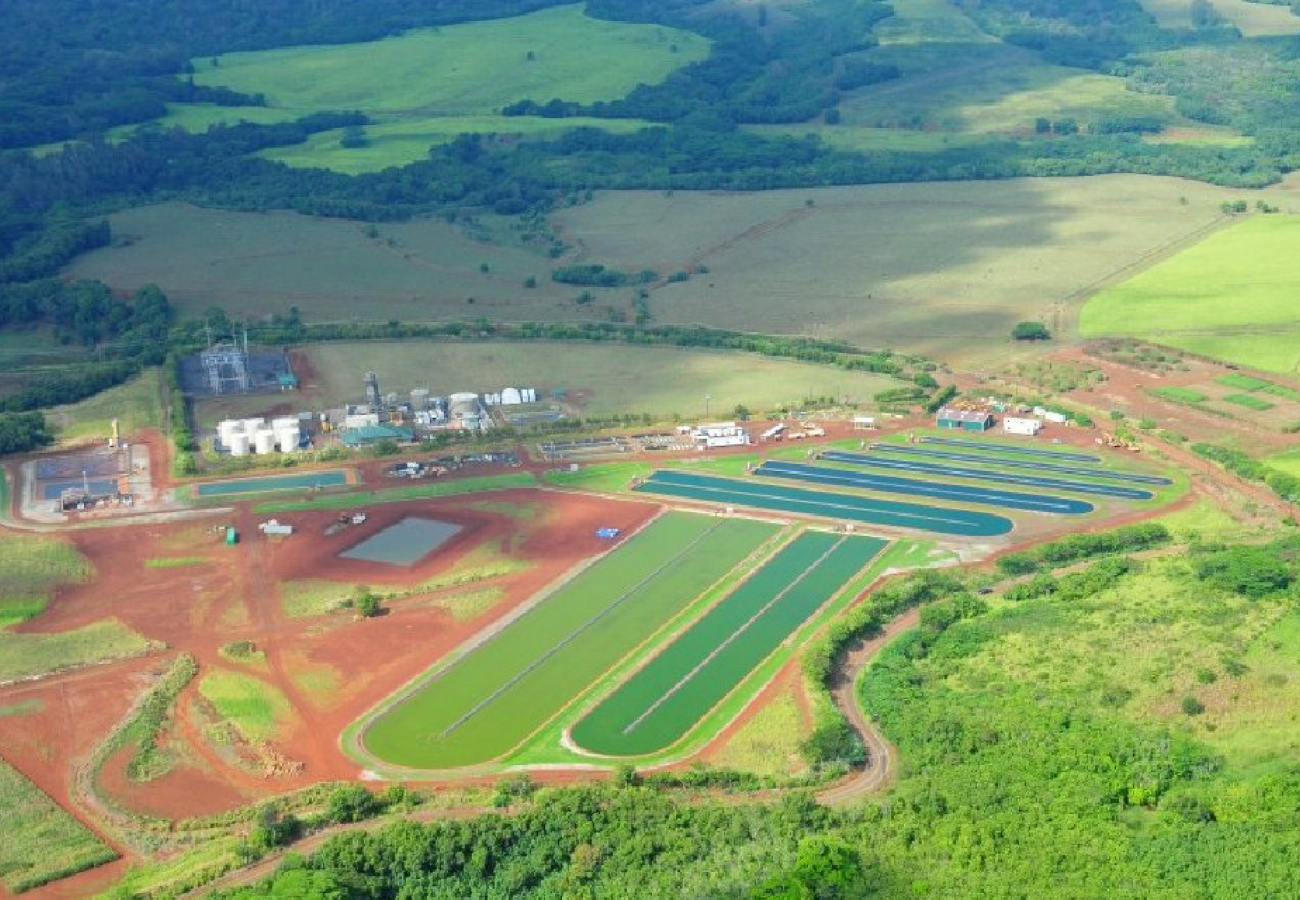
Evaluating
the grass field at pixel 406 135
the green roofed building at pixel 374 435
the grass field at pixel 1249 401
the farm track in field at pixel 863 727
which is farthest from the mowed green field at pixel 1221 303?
the grass field at pixel 406 135

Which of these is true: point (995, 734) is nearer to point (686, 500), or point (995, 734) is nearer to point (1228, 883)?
point (1228, 883)

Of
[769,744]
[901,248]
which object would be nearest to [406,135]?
[901,248]

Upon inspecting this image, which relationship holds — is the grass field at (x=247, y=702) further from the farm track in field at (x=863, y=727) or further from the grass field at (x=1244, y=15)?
the grass field at (x=1244, y=15)

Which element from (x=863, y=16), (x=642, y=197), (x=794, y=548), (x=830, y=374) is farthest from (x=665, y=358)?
(x=863, y=16)

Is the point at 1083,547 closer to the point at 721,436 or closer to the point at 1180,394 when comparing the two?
the point at 721,436

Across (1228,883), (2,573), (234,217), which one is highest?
(234,217)

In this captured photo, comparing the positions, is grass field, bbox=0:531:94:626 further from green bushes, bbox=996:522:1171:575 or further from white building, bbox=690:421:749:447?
green bushes, bbox=996:522:1171:575

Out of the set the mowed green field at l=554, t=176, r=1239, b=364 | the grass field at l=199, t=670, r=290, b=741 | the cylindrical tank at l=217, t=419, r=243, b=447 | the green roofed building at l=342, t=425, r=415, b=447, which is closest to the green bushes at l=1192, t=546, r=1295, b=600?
the mowed green field at l=554, t=176, r=1239, b=364

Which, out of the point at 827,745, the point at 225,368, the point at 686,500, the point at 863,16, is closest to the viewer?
the point at 827,745
